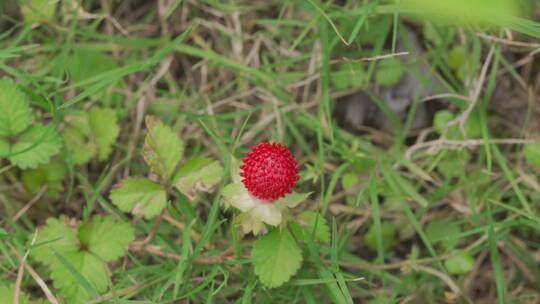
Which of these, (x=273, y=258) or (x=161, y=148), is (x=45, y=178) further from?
(x=273, y=258)

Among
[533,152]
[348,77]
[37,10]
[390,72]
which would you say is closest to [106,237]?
[37,10]

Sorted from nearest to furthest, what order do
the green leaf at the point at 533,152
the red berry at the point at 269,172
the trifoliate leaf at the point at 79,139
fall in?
the red berry at the point at 269,172, the green leaf at the point at 533,152, the trifoliate leaf at the point at 79,139

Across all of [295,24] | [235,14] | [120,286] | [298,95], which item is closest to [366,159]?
[298,95]

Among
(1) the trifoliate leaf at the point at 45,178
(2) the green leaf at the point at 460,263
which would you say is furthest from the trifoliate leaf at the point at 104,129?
(2) the green leaf at the point at 460,263

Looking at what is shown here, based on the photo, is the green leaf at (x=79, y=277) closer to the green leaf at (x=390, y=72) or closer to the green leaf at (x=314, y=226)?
the green leaf at (x=314, y=226)

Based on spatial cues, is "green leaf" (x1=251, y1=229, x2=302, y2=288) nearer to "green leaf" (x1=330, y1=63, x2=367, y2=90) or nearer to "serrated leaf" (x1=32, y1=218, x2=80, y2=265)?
"serrated leaf" (x1=32, y1=218, x2=80, y2=265)

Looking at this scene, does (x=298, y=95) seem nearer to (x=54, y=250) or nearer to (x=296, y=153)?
(x=296, y=153)
